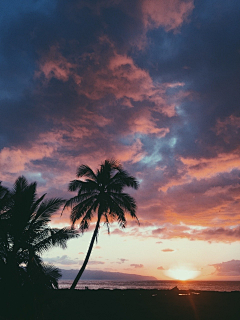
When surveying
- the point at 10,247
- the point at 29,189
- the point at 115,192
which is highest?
the point at 115,192

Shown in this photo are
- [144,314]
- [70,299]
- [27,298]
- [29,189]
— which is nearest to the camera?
[27,298]

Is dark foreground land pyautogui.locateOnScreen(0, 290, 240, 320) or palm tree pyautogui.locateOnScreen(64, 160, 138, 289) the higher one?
palm tree pyautogui.locateOnScreen(64, 160, 138, 289)

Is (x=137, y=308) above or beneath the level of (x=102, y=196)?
beneath

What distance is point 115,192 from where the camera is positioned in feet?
78.6

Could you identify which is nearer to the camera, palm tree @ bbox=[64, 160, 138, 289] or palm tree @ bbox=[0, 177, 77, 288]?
palm tree @ bbox=[0, 177, 77, 288]

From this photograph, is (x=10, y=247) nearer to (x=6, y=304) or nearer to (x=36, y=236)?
(x=36, y=236)

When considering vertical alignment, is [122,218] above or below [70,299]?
above

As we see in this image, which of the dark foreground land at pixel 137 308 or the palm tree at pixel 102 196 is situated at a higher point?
the palm tree at pixel 102 196

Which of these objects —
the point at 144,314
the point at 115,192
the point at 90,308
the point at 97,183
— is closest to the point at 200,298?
the point at 144,314

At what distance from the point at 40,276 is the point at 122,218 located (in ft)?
50.7

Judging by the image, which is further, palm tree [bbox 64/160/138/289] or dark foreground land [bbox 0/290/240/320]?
palm tree [bbox 64/160/138/289]

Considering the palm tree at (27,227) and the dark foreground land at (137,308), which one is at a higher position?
the palm tree at (27,227)

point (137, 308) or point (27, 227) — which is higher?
point (27, 227)

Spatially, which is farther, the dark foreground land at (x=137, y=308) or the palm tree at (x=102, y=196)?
the palm tree at (x=102, y=196)
